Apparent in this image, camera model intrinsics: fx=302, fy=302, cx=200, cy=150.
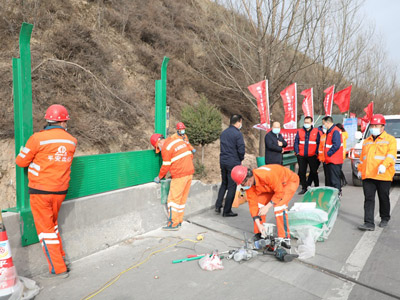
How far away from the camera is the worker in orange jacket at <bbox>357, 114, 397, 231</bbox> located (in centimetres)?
502

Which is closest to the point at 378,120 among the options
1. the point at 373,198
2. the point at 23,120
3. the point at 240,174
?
the point at 373,198

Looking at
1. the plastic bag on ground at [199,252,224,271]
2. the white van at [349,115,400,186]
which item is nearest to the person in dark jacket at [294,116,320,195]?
the white van at [349,115,400,186]

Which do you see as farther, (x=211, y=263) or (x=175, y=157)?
(x=175, y=157)

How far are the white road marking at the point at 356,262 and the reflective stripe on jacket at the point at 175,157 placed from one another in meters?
2.85

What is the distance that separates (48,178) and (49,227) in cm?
58

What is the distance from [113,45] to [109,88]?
12.6 ft

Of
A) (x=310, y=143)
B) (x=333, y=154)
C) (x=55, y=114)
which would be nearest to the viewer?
(x=55, y=114)

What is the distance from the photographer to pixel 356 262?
3.99 metres

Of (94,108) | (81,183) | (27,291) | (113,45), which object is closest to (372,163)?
(81,183)

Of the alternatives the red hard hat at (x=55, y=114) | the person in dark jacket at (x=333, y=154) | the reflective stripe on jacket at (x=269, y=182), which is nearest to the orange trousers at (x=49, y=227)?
the red hard hat at (x=55, y=114)

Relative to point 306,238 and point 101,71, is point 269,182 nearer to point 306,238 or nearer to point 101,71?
point 306,238

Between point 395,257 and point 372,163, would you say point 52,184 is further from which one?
point 372,163

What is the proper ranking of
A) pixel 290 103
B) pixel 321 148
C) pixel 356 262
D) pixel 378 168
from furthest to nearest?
pixel 290 103
pixel 321 148
pixel 378 168
pixel 356 262

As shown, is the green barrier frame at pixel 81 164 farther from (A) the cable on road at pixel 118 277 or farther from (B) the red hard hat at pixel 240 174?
(B) the red hard hat at pixel 240 174
